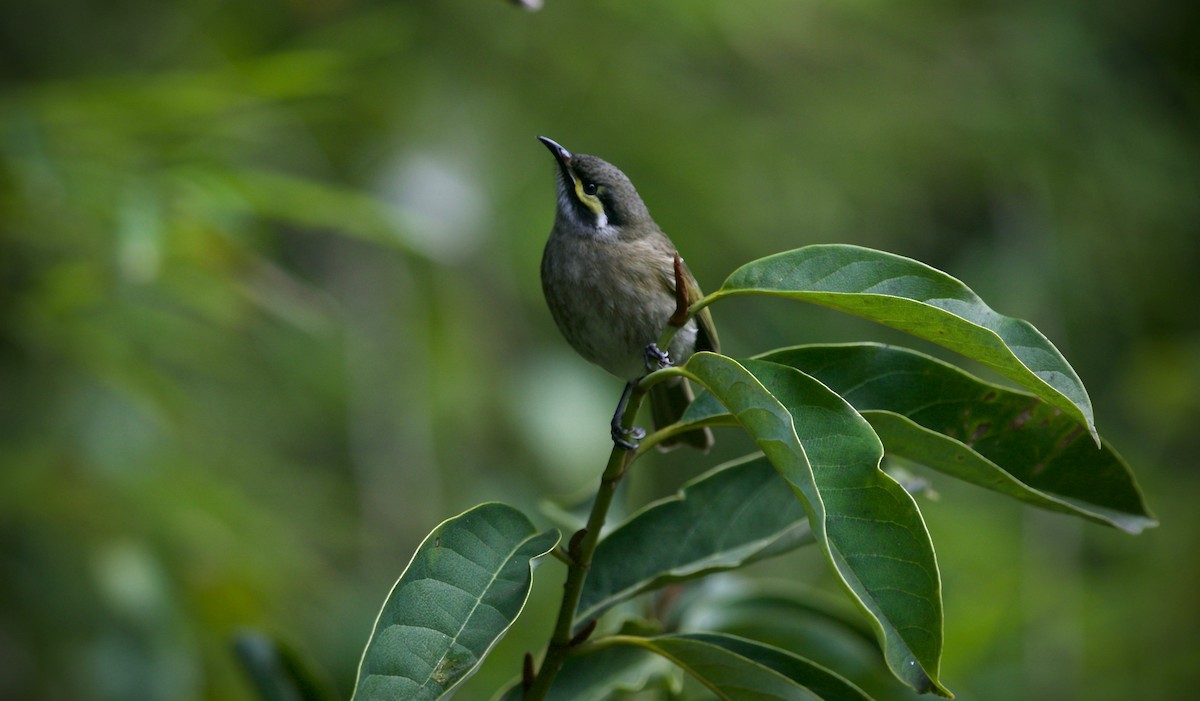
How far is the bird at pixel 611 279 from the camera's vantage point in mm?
2238

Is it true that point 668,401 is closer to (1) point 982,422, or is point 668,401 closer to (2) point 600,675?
(2) point 600,675

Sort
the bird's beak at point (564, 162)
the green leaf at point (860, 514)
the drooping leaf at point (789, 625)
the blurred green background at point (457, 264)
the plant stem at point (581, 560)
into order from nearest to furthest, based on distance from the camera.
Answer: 1. the green leaf at point (860, 514)
2. the plant stem at point (581, 560)
3. the drooping leaf at point (789, 625)
4. the bird's beak at point (564, 162)
5. the blurred green background at point (457, 264)

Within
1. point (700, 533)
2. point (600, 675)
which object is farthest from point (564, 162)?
point (600, 675)

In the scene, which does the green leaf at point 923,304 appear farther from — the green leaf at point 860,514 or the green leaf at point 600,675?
the green leaf at point 600,675

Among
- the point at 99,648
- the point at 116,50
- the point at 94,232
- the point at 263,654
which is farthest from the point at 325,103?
the point at 263,654

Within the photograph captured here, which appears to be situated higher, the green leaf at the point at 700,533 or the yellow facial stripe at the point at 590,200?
the yellow facial stripe at the point at 590,200

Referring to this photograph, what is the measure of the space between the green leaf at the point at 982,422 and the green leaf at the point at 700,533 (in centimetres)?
26

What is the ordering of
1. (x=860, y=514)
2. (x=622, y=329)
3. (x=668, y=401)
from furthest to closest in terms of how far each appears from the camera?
1. (x=668, y=401)
2. (x=622, y=329)
3. (x=860, y=514)

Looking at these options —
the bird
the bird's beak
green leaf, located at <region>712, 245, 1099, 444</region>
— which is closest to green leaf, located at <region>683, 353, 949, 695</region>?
green leaf, located at <region>712, 245, 1099, 444</region>

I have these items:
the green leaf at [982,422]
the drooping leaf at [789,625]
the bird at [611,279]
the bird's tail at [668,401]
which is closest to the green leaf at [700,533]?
the green leaf at [982,422]

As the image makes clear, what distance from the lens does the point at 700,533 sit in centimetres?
162

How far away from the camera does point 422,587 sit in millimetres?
1151

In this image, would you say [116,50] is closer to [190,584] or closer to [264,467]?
[264,467]

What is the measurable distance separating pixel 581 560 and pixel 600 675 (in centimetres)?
34
